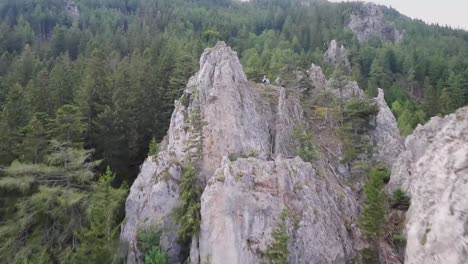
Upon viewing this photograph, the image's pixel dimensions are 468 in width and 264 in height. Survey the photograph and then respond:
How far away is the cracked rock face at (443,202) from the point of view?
1452cm

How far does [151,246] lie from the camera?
77.7 feet

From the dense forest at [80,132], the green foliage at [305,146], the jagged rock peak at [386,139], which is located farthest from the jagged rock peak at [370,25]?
the green foliage at [305,146]

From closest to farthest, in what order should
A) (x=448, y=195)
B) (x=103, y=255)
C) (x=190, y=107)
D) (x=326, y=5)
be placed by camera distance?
(x=448, y=195) → (x=103, y=255) → (x=190, y=107) → (x=326, y=5)

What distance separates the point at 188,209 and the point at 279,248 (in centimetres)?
671

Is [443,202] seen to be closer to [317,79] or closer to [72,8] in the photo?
[317,79]

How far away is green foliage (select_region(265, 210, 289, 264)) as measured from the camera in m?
20.7

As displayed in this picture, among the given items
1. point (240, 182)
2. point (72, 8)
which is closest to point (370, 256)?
point (240, 182)

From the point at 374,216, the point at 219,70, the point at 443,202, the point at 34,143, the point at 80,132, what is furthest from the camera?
A: the point at 219,70

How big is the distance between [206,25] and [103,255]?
106889 mm

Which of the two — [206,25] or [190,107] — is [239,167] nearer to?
[190,107]

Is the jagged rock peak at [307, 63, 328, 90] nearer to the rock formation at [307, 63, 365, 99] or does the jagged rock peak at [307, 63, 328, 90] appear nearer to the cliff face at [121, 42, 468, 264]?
the rock formation at [307, 63, 365, 99]

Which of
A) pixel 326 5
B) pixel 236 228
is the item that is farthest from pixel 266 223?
pixel 326 5

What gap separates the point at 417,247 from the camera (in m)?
16.3

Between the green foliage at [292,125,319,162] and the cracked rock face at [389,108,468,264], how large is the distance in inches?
385
